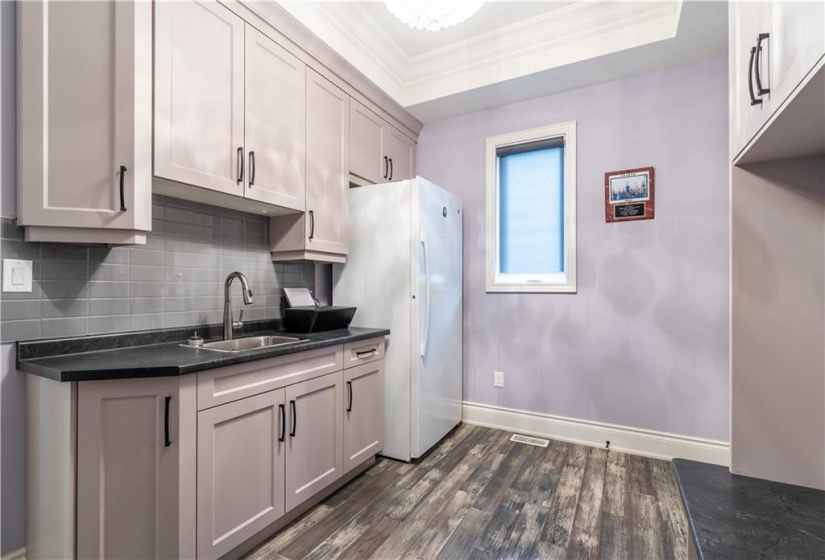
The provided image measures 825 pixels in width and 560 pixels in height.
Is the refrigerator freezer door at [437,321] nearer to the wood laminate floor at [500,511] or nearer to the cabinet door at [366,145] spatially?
the wood laminate floor at [500,511]

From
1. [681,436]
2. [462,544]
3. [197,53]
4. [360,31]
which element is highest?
[360,31]

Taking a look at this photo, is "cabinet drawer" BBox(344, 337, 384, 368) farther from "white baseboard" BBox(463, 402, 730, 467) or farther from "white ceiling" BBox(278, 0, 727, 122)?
"white ceiling" BBox(278, 0, 727, 122)

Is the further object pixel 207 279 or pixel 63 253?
pixel 207 279

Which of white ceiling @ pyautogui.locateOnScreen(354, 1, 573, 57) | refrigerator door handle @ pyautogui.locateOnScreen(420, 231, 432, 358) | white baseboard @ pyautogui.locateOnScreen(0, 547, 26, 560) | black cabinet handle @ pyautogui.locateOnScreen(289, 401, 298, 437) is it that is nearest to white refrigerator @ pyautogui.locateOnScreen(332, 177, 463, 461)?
refrigerator door handle @ pyautogui.locateOnScreen(420, 231, 432, 358)

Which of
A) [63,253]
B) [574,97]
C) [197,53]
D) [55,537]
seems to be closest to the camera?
[55,537]

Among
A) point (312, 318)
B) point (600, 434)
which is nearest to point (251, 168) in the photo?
point (312, 318)

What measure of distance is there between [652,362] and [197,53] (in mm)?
3204

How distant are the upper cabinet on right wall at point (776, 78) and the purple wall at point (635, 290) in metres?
1.79

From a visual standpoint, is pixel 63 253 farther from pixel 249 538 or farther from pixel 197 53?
pixel 249 538

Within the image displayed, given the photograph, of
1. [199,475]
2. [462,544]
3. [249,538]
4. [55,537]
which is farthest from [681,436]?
[55,537]

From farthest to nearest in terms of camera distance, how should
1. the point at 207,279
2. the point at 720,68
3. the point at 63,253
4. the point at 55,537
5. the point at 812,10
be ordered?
1. the point at 720,68
2. the point at 207,279
3. the point at 63,253
4. the point at 55,537
5. the point at 812,10

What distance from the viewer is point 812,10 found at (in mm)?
637

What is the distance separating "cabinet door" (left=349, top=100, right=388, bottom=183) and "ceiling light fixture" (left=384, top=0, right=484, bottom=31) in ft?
2.52

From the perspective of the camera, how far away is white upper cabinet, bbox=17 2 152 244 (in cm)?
142
